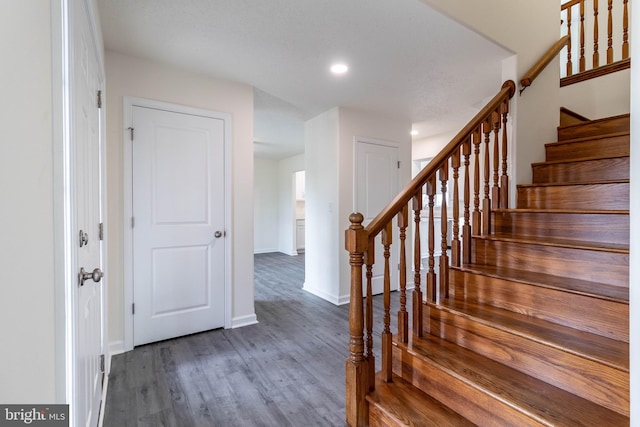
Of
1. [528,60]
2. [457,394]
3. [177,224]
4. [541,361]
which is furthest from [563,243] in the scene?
[177,224]

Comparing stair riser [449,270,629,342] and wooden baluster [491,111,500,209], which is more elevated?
wooden baluster [491,111,500,209]

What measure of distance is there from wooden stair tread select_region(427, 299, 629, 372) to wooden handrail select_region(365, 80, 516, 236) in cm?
61

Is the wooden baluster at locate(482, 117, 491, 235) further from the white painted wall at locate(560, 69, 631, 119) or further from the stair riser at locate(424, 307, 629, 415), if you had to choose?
the white painted wall at locate(560, 69, 631, 119)

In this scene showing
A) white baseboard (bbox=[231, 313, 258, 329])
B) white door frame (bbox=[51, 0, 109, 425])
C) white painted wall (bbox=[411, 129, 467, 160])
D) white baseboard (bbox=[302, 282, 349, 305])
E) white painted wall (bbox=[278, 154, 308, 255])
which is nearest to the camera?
white door frame (bbox=[51, 0, 109, 425])

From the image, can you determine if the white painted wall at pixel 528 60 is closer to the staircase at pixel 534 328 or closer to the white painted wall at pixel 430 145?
the staircase at pixel 534 328

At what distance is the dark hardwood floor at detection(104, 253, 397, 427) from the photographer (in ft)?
5.67

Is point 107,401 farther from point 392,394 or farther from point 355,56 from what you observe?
point 355,56

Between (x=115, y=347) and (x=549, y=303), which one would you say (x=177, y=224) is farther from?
(x=549, y=303)

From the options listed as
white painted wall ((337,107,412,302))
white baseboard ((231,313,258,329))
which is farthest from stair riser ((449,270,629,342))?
white baseboard ((231,313,258,329))

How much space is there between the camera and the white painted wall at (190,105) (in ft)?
7.91

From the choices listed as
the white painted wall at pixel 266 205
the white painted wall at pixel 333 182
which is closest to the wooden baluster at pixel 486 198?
the white painted wall at pixel 333 182

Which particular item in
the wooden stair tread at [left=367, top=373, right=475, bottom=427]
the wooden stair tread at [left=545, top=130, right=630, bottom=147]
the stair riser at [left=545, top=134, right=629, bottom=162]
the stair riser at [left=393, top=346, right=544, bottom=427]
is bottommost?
the wooden stair tread at [left=367, top=373, right=475, bottom=427]

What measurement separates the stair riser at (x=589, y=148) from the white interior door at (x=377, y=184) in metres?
1.76

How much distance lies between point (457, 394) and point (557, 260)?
94 centimetres
